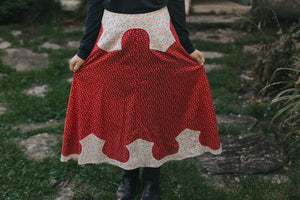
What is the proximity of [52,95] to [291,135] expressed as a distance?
2.26 meters

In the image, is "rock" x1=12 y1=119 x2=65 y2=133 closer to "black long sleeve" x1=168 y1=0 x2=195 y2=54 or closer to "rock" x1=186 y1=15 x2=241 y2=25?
"black long sleeve" x1=168 y1=0 x2=195 y2=54

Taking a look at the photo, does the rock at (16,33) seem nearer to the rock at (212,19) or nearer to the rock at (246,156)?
the rock at (212,19)

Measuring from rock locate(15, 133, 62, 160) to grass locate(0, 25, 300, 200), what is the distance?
5 centimetres

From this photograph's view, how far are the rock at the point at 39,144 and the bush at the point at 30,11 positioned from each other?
341 centimetres

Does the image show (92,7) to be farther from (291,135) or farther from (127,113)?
(291,135)

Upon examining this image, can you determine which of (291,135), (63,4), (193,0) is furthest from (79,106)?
(193,0)

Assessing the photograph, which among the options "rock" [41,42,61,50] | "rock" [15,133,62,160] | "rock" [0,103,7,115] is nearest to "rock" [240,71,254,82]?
"rock" [15,133,62,160]

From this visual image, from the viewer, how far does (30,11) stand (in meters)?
5.78

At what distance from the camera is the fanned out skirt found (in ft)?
5.52

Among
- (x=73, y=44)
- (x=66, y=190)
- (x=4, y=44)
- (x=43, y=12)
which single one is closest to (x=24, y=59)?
(x=4, y=44)

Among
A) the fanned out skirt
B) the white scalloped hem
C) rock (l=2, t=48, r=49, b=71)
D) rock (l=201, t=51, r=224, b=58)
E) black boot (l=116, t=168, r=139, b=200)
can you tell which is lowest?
rock (l=2, t=48, r=49, b=71)

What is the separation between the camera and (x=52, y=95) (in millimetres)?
3479

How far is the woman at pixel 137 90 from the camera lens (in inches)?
66.0

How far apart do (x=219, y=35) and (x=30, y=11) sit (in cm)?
316
